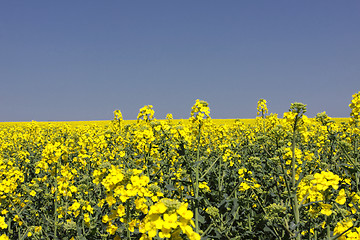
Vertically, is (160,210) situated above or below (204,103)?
below

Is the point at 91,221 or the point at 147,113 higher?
the point at 147,113

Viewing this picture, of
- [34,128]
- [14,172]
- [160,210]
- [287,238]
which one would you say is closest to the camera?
[160,210]

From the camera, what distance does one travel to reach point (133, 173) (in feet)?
8.51

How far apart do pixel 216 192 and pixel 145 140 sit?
77.5 inches

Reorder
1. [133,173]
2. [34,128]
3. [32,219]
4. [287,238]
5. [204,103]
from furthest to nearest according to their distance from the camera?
[34,128] → [32,219] → [204,103] → [287,238] → [133,173]

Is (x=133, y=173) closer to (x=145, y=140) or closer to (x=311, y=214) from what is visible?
(x=145, y=140)

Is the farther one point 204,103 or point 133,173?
point 204,103

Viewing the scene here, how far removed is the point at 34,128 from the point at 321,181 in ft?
45.6

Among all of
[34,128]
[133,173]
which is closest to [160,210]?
[133,173]

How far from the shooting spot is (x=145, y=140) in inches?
167

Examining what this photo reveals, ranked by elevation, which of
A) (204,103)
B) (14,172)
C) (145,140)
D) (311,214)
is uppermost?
(204,103)

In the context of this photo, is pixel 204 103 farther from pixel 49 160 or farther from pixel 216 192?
pixel 49 160

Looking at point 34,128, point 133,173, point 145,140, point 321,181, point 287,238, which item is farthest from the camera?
point 34,128

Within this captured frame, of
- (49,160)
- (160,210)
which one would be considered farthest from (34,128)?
(160,210)
